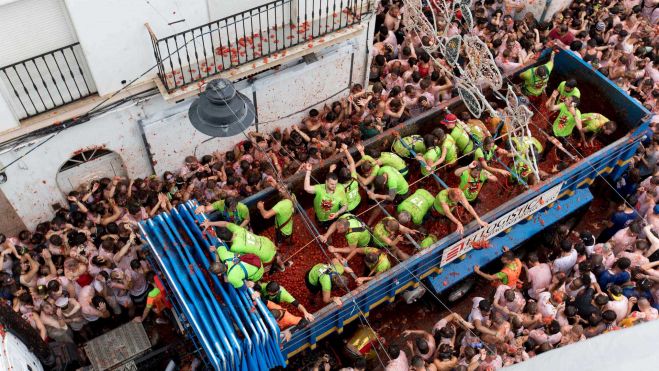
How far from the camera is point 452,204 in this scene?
→ 9.61 meters

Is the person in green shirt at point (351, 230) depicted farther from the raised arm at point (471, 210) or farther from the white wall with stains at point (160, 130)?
the white wall with stains at point (160, 130)

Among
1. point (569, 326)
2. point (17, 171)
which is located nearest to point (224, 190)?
point (17, 171)

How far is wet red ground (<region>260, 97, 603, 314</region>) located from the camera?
934cm

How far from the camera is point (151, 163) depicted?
1104 centimetres

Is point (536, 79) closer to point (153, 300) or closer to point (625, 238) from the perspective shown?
point (625, 238)

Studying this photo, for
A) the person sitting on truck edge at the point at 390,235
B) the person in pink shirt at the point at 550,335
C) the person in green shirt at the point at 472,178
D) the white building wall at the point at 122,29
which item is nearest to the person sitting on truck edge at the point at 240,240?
the person sitting on truck edge at the point at 390,235

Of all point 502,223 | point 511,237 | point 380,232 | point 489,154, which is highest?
point 489,154

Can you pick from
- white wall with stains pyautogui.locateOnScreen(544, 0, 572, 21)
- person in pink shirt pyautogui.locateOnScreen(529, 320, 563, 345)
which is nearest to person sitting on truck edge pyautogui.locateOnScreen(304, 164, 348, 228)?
person in pink shirt pyautogui.locateOnScreen(529, 320, 563, 345)

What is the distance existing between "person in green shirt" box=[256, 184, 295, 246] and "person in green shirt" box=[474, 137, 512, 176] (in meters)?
3.10

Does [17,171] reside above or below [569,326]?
above

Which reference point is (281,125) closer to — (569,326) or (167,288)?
(167,288)

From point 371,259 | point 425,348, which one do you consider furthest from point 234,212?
point 425,348

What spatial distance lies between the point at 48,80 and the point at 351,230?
5037 mm

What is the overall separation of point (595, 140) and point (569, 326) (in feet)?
13.8
